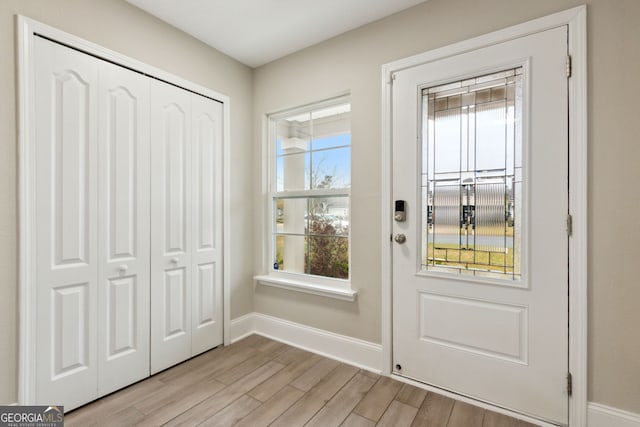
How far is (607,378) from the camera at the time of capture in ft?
5.12

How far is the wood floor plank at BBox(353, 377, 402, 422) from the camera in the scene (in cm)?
179

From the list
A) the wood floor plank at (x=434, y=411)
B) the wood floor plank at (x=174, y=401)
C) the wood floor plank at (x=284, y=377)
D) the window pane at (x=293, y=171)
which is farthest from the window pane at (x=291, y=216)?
the wood floor plank at (x=434, y=411)

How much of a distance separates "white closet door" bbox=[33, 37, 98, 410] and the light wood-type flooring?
0.88 feet

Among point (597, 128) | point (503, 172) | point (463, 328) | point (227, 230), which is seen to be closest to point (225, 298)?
point (227, 230)

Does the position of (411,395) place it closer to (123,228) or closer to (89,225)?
(123,228)

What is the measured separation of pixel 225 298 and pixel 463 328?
1918mm

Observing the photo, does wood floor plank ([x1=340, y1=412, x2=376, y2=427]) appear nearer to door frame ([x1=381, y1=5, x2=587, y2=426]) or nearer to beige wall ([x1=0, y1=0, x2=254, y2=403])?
door frame ([x1=381, y1=5, x2=587, y2=426])

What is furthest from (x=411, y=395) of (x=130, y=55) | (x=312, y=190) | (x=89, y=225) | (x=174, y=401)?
(x=130, y=55)

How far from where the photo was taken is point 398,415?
5.80ft

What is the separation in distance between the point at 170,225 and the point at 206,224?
31 centimetres

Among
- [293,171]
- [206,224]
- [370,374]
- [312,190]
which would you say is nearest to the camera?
[370,374]

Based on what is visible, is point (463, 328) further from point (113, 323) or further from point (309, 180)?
point (113, 323)

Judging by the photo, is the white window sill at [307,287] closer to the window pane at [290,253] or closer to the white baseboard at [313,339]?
the window pane at [290,253]

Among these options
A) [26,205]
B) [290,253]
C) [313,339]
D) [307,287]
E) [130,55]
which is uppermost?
[130,55]
